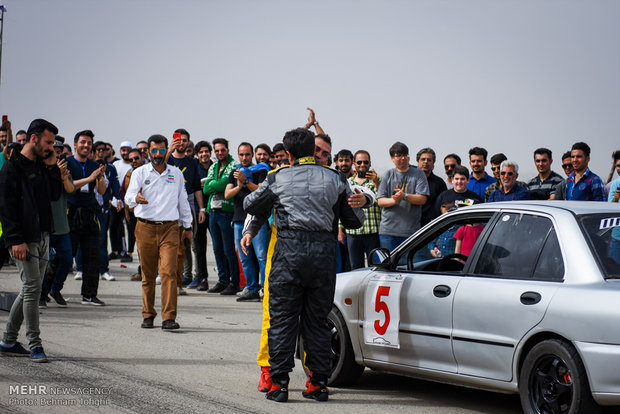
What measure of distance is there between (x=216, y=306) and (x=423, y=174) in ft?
11.8

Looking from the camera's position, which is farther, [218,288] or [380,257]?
[218,288]

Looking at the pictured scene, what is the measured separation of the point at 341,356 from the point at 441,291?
1.17 meters

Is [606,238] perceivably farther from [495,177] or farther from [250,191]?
[250,191]

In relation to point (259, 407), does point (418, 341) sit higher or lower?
higher

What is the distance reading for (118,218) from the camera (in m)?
18.0

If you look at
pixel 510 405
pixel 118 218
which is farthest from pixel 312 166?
pixel 118 218

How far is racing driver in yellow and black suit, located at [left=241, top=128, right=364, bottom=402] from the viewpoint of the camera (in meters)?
6.37

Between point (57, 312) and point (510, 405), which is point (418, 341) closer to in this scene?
point (510, 405)

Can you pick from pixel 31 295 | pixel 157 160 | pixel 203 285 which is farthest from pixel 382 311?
pixel 203 285

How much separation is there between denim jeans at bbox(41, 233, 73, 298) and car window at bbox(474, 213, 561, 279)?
6.86 meters

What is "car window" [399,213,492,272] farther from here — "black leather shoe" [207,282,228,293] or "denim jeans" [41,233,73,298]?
"black leather shoe" [207,282,228,293]

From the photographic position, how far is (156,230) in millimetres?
9812

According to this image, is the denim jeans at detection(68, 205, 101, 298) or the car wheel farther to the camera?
the denim jeans at detection(68, 205, 101, 298)

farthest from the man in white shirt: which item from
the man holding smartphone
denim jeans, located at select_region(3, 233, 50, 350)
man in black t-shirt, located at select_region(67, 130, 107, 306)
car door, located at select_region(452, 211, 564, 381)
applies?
car door, located at select_region(452, 211, 564, 381)
